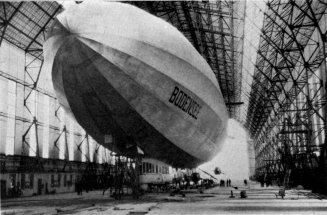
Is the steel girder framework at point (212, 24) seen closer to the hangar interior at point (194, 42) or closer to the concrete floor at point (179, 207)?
the hangar interior at point (194, 42)

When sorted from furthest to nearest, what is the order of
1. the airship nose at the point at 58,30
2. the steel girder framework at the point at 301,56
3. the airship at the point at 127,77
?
1. the steel girder framework at the point at 301,56
2. the airship at the point at 127,77
3. the airship nose at the point at 58,30

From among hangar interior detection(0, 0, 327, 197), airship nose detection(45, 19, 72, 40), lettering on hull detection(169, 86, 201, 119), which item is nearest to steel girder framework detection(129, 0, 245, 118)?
hangar interior detection(0, 0, 327, 197)

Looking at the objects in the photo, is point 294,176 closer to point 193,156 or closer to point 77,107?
point 193,156

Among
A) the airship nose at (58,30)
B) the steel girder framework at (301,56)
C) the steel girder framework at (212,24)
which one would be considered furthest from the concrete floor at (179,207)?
the steel girder framework at (212,24)

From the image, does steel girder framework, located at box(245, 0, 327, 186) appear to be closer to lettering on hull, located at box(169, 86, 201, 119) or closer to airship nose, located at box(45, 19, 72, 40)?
lettering on hull, located at box(169, 86, 201, 119)

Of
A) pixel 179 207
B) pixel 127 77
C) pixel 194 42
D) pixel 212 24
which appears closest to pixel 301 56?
pixel 212 24

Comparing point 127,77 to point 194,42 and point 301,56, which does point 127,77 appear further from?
point 194,42
